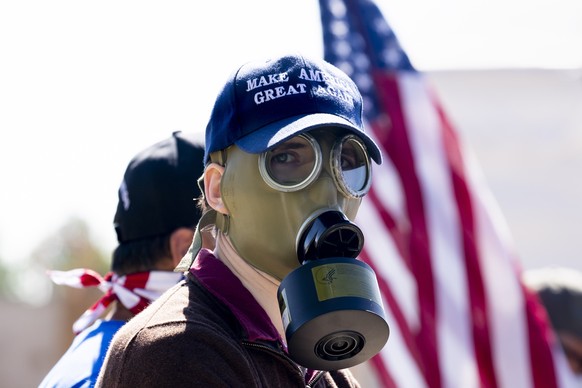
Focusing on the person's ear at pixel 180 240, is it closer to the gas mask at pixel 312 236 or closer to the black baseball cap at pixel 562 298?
the gas mask at pixel 312 236

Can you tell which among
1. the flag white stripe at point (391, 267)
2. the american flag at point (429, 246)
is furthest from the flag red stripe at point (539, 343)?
the flag white stripe at point (391, 267)

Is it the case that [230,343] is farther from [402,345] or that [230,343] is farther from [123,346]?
[402,345]

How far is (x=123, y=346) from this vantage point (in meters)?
2.33

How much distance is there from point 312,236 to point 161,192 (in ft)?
5.03

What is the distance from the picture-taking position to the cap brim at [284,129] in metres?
2.57

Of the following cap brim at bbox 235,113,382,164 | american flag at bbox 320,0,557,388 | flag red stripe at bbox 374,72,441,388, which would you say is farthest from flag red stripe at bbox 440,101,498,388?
cap brim at bbox 235,113,382,164

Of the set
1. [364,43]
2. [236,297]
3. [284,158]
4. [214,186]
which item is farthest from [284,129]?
[364,43]

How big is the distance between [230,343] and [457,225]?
3.76 m

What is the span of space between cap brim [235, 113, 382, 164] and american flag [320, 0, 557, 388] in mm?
3264

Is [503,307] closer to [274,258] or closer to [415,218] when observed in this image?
[415,218]

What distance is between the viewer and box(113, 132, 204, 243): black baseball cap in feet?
12.8

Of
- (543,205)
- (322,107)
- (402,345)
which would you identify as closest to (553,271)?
(402,345)

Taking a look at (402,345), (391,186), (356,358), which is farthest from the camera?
(391,186)

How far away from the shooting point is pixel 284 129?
260 centimetres
